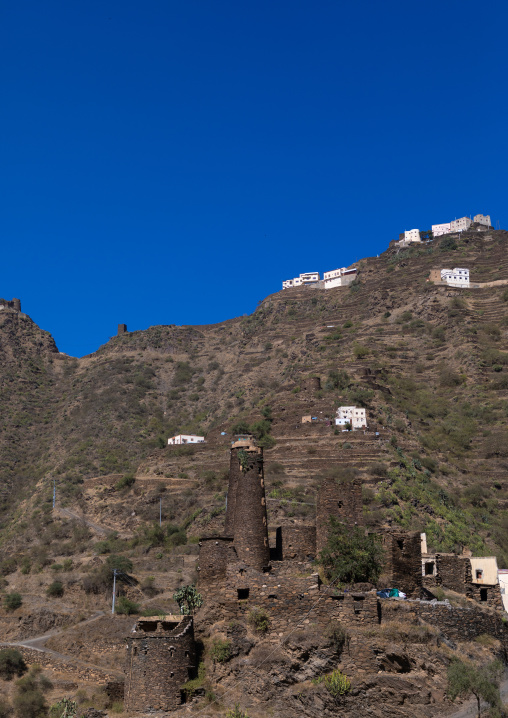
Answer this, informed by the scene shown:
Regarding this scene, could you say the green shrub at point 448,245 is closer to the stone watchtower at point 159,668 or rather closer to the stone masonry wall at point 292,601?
the stone masonry wall at point 292,601

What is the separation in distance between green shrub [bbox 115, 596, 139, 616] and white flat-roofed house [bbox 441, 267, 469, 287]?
8670 centimetres

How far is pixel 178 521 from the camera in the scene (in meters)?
68.2

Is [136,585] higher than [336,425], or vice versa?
[336,425]

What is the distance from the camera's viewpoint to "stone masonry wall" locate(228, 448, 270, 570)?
76.2 feet

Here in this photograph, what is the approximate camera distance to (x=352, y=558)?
870 inches

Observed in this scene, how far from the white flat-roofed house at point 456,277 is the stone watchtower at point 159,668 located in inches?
4237

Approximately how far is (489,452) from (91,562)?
4055cm

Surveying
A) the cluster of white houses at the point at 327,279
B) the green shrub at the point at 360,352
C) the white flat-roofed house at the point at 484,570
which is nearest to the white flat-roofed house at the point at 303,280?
the cluster of white houses at the point at 327,279

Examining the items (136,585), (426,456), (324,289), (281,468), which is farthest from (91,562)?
(324,289)

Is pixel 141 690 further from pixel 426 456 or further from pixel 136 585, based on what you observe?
pixel 426 456

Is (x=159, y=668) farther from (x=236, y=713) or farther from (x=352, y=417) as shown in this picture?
(x=352, y=417)

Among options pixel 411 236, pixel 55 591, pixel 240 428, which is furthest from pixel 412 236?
pixel 55 591

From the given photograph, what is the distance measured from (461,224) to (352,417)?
92.1 meters

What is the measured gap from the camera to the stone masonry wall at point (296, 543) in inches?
980
